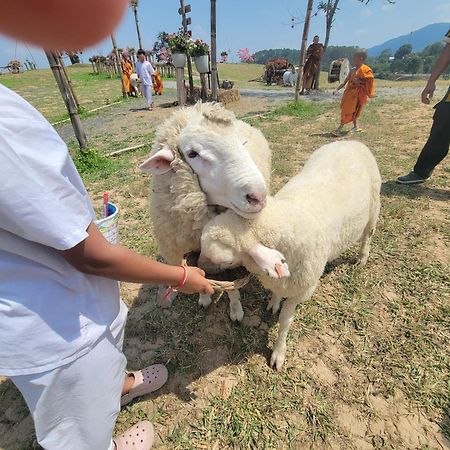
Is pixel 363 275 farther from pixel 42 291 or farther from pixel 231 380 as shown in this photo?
pixel 42 291

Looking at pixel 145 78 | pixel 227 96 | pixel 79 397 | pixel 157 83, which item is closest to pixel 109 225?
pixel 79 397

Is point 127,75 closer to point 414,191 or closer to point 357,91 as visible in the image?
point 357,91

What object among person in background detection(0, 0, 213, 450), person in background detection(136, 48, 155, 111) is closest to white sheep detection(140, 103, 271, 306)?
person in background detection(0, 0, 213, 450)

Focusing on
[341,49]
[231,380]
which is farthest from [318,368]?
[341,49]

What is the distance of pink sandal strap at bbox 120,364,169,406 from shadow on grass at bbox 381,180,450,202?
3.97 m

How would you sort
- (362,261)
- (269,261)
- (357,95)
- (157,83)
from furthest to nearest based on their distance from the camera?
(157,83) < (357,95) < (362,261) < (269,261)

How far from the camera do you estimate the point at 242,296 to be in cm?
300

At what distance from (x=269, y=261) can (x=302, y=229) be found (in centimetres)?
46

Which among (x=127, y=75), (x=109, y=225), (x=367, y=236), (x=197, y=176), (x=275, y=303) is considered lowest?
(x=127, y=75)

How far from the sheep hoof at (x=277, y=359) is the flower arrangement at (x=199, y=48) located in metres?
10.3

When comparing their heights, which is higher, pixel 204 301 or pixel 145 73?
pixel 145 73

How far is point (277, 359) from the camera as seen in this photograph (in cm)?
235

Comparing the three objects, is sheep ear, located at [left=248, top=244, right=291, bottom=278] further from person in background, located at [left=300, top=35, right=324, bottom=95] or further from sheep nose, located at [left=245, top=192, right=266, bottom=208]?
person in background, located at [left=300, top=35, right=324, bottom=95]

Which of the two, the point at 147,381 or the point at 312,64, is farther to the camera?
the point at 312,64
